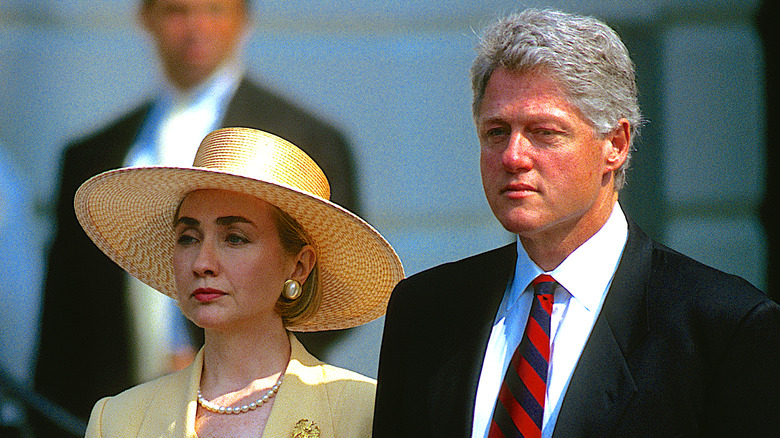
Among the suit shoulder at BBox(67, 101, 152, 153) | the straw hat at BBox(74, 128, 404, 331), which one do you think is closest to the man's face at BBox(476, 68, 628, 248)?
the straw hat at BBox(74, 128, 404, 331)

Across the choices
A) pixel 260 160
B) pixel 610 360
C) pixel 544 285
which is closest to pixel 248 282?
pixel 260 160

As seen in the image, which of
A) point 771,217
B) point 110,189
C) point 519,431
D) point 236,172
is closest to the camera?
point 519,431

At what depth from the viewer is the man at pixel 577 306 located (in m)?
1.80

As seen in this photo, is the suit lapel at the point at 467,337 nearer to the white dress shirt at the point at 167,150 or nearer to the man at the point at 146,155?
the man at the point at 146,155

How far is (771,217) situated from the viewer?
12.9ft

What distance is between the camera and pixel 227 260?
2.33 meters

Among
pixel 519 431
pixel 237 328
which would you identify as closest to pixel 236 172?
pixel 237 328

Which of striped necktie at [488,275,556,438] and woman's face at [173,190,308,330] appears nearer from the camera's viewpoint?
striped necktie at [488,275,556,438]

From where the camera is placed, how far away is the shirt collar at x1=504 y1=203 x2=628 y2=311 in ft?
6.53

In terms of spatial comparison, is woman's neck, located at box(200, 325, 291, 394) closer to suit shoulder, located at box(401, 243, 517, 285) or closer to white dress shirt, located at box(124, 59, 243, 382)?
suit shoulder, located at box(401, 243, 517, 285)

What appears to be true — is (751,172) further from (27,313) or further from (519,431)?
(27,313)

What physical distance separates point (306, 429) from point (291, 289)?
362 millimetres

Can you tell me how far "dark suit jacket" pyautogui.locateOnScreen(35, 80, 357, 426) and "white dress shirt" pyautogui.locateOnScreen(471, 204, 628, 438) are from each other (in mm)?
1954

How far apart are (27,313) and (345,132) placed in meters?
1.50
